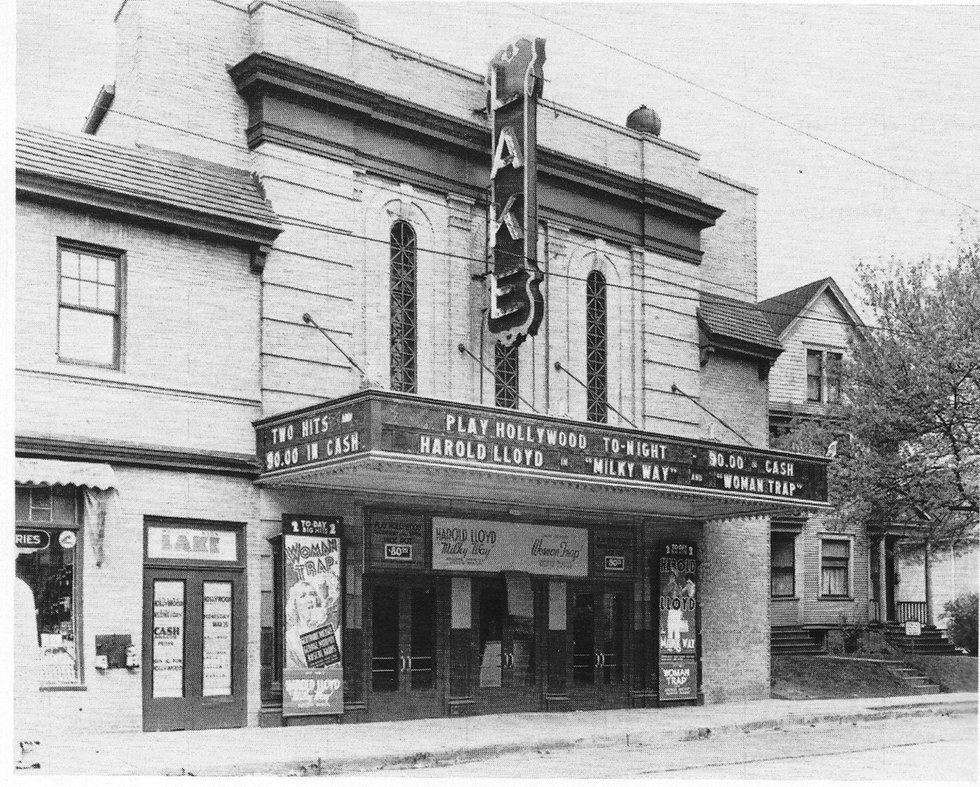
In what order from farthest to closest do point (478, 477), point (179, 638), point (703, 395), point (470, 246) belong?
point (703, 395) < point (470, 246) < point (478, 477) < point (179, 638)

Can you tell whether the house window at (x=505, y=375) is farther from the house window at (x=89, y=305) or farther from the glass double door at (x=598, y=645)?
the house window at (x=89, y=305)

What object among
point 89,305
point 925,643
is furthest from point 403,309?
point 925,643

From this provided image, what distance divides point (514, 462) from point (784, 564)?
19.5 m

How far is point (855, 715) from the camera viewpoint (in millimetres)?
22578

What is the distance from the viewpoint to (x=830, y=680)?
28031 millimetres

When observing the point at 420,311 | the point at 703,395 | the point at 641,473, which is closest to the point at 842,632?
the point at 703,395

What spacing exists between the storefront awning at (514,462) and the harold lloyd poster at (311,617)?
0.79m

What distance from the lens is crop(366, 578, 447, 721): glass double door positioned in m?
19.6

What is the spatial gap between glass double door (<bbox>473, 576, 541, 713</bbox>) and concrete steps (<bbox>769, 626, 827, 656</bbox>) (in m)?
12.5

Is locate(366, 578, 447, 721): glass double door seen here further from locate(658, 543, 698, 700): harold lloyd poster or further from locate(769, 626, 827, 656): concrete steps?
locate(769, 626, 827, 656): concrete steps

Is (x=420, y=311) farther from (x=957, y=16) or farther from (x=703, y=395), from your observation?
(x=957, y=16)

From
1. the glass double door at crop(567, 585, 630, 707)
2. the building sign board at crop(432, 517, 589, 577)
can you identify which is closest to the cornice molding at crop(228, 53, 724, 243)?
the building sign board at crop(432, 517, 589, 577)

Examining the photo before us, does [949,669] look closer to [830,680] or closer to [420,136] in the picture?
[830,680]

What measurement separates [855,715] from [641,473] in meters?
6.41
